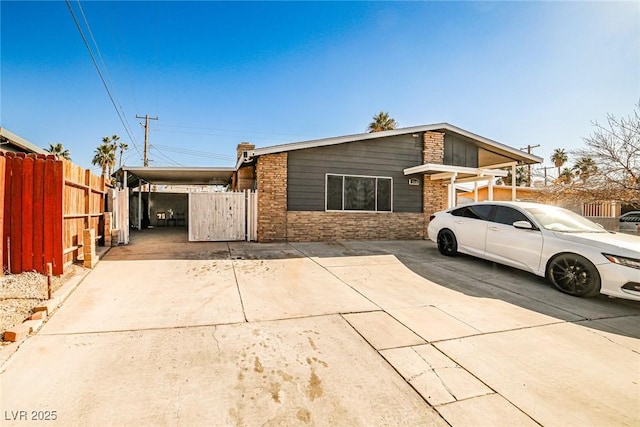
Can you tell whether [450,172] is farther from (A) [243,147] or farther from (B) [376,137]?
(A) [243,147]

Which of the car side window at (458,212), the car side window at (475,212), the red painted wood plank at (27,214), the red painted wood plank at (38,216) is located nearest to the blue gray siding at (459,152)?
the car side window at (458,212)

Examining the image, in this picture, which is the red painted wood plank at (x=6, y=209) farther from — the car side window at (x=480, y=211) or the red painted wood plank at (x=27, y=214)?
the car side window at (x=480, y=211)

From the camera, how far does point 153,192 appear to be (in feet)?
59.5

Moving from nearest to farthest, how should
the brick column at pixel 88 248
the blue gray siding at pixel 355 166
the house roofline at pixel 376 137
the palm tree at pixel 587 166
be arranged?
the brick column at pixel 88 248, the house roofline at pixel 376 137, the blue gray siding at pixel 355 166, the palm tree at pixel 587 166

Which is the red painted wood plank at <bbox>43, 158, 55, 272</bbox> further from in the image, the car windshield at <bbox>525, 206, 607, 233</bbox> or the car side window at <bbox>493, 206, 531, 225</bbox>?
the car windshield at <bbox>525, 206, 607, 233</bbox>

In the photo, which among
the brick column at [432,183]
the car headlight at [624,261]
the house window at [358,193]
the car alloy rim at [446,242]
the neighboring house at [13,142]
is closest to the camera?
the car headlight at [624,261]

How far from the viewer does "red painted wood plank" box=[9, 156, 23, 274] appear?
4410 mm

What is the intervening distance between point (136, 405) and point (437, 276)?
16.7 ft

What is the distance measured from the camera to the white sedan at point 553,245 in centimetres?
434

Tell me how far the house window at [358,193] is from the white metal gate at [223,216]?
261 centimetres

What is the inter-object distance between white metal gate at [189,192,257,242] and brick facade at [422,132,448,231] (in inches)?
248

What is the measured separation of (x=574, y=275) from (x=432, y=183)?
6993 millimetres

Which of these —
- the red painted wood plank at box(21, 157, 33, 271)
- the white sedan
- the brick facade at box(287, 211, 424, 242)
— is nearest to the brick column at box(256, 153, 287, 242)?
the brick facade at box(287, 211, 424, 242)

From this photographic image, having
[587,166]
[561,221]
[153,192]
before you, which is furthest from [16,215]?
[587,166]
